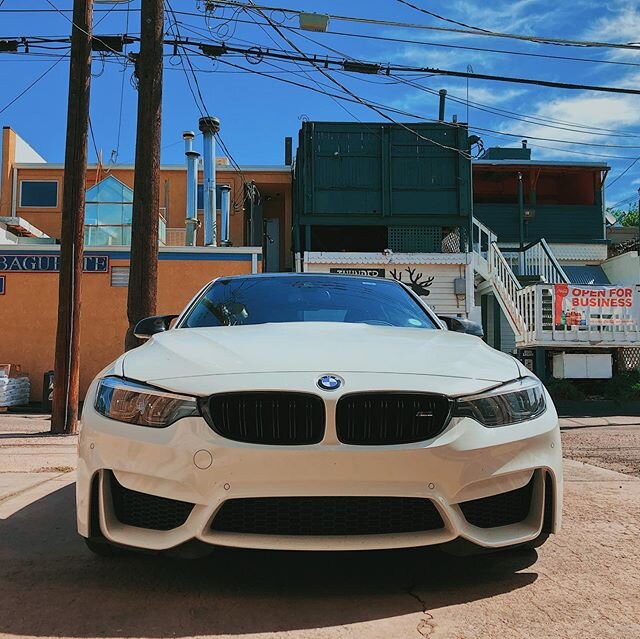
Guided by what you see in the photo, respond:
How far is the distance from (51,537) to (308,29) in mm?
10542

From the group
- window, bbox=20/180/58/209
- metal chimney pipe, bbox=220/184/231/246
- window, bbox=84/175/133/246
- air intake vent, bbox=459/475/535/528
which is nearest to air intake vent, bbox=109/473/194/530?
air intake vent, bbox=459/475/535/528

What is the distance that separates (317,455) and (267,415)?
0.26 metres

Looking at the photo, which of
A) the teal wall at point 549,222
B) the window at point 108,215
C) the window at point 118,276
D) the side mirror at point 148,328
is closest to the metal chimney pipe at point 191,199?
the window at point 108,215

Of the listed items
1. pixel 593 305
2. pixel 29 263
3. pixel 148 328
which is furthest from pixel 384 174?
pixel 148 328

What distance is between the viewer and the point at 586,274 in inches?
923

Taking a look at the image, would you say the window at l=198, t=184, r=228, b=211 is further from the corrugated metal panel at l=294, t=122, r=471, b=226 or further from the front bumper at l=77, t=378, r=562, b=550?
the front bumper at l=77, t=378, r=562, b=550

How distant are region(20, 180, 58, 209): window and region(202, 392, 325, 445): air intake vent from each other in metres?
21.2

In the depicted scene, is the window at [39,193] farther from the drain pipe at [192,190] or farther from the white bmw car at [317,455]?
the white bmw car at [317,455]

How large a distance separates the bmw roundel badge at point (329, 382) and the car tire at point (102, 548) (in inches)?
44.6

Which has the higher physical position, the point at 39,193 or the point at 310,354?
the point at 39,193

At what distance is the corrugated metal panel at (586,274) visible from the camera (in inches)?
901

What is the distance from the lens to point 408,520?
2.74 meters

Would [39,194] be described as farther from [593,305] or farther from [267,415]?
[267,415]

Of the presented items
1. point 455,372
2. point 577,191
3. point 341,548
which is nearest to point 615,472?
point 455,372
